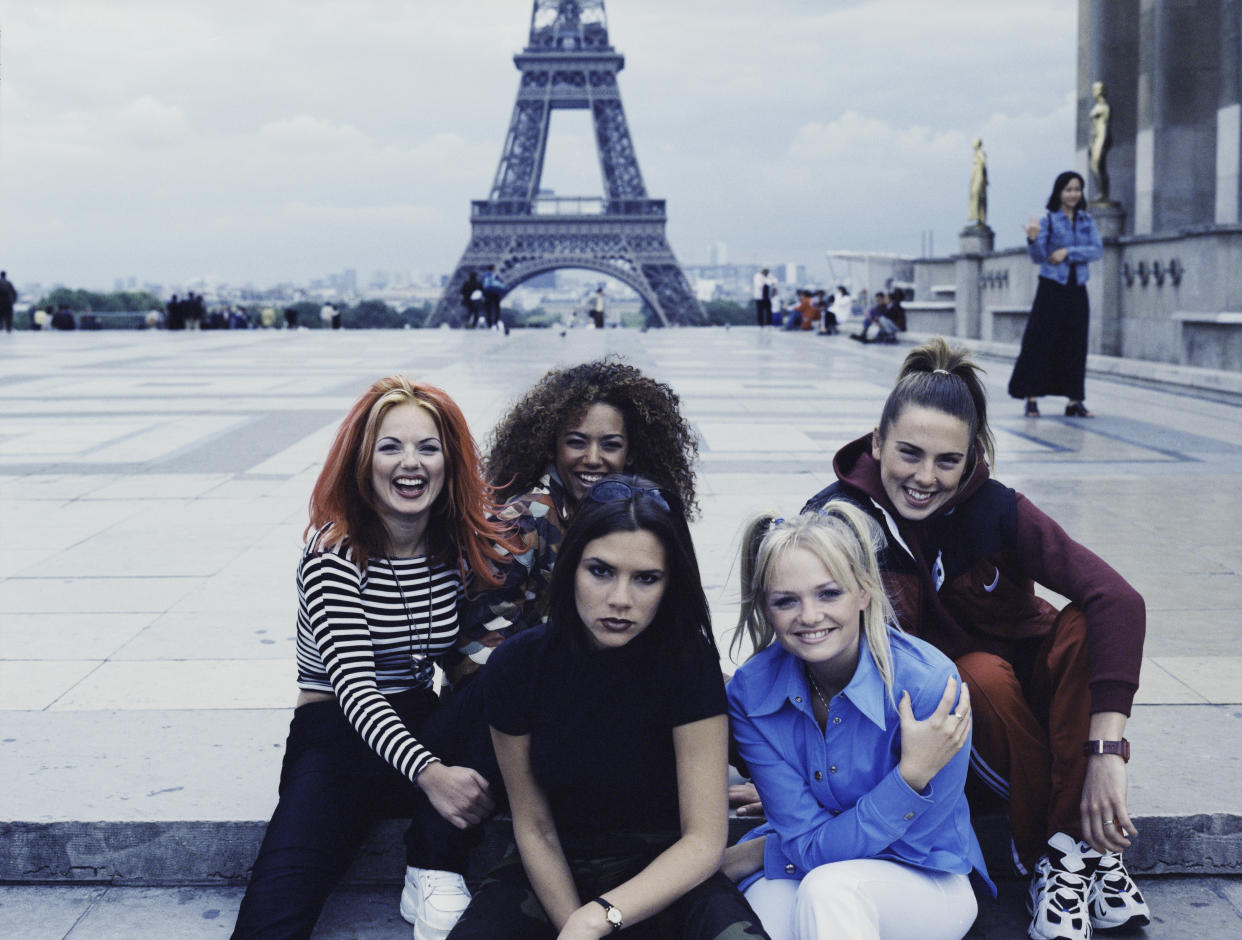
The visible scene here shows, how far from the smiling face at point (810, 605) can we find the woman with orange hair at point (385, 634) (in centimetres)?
74

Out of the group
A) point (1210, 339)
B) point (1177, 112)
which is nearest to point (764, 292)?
point (1177, 112)

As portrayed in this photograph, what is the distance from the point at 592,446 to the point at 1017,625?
1.08 metres

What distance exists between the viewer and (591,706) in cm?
251

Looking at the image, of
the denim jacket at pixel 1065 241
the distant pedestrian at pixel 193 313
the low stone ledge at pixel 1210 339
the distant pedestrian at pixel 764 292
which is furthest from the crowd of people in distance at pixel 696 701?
the distant pedestrian at pixel 193 313

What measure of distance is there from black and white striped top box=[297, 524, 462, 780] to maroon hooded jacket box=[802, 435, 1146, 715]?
34.6 inches

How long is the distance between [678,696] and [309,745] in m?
0.93

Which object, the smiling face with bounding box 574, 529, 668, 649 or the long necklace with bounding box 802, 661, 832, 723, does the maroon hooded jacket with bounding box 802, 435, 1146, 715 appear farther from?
the smiling face with bounding box 574, 529, 668, 649

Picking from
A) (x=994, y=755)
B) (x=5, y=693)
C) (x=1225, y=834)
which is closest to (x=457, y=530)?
(x=994, y=755)

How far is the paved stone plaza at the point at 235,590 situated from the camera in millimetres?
2924

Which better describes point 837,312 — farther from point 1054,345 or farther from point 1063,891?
point 1063,891

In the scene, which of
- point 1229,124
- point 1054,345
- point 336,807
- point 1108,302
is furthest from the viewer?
point 1229,124

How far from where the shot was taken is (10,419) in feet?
33.9

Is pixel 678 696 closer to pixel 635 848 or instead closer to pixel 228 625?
pixel 635 848

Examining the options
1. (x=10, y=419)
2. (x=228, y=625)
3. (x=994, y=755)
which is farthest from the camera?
(x=10, y=419)
